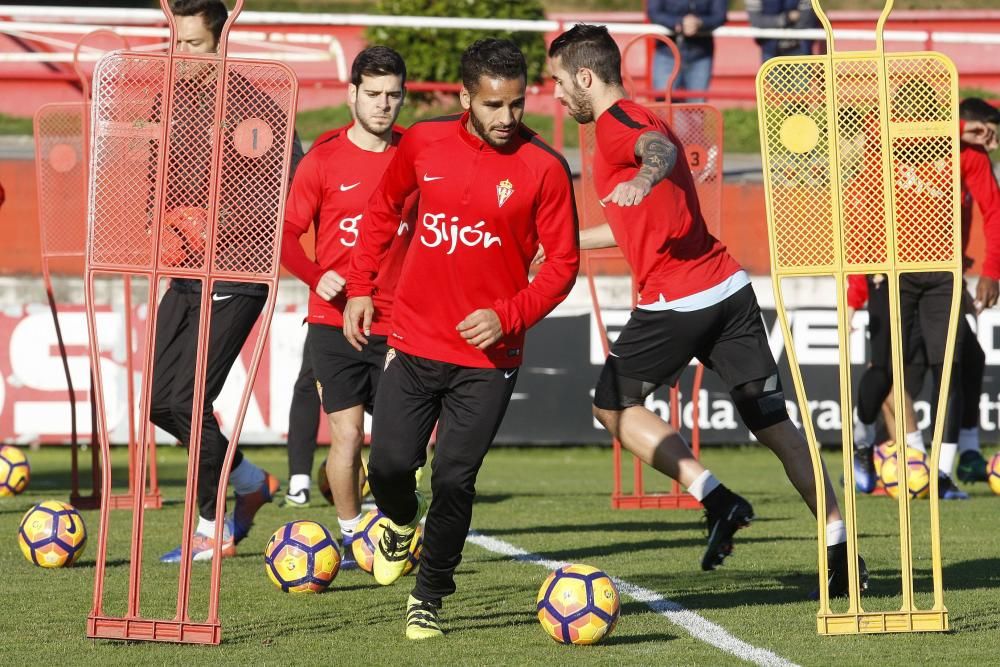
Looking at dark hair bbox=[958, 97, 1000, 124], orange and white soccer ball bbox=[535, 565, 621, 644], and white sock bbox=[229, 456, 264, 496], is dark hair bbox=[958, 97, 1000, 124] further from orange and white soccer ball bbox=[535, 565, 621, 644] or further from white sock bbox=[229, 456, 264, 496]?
orange and white soccer ball bbox=[535, 565, 621, 644]

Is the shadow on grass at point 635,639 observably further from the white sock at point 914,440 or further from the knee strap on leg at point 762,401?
the white sock at point 914,440

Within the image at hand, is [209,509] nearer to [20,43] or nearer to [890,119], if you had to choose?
[890,119]

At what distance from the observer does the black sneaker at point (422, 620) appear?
5691mm

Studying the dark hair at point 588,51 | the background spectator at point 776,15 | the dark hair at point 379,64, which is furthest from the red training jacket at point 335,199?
the background spectator at point 776,15

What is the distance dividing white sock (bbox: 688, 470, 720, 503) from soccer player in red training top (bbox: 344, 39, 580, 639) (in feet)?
3.77

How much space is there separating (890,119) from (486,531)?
4236mm

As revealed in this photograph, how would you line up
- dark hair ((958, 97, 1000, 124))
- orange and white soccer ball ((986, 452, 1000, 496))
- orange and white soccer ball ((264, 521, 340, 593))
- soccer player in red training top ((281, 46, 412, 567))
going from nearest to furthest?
orange and white soccer ball ((264, 521, 340, 593)) < soccer player in red training top ((281, 46, 412, 567)) < dark hair ((958, 97, 1000, 124)) < orange and white soccer ball ((986, 452, 1000, 496))

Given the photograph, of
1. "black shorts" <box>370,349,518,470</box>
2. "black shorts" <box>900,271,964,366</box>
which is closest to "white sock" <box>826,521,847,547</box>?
"black shorts" <box>370,349,518,470</box>

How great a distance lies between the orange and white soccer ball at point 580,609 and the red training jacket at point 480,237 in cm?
85

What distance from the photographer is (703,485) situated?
21.2 feet

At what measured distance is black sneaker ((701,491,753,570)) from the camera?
6.34 m

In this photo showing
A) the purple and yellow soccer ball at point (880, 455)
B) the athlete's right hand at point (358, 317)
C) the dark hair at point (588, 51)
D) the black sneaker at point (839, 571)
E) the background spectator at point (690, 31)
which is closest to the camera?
the athlete's right hand at point (358, 317)

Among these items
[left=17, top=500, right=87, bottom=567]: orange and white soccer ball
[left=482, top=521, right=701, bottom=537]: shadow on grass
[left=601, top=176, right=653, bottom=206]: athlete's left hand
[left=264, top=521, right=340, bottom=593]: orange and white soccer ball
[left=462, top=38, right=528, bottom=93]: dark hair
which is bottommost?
[left=482, top=521, right=701, bottom=537]: shadow on grass

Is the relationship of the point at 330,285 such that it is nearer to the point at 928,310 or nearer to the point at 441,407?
the point at 441,407
